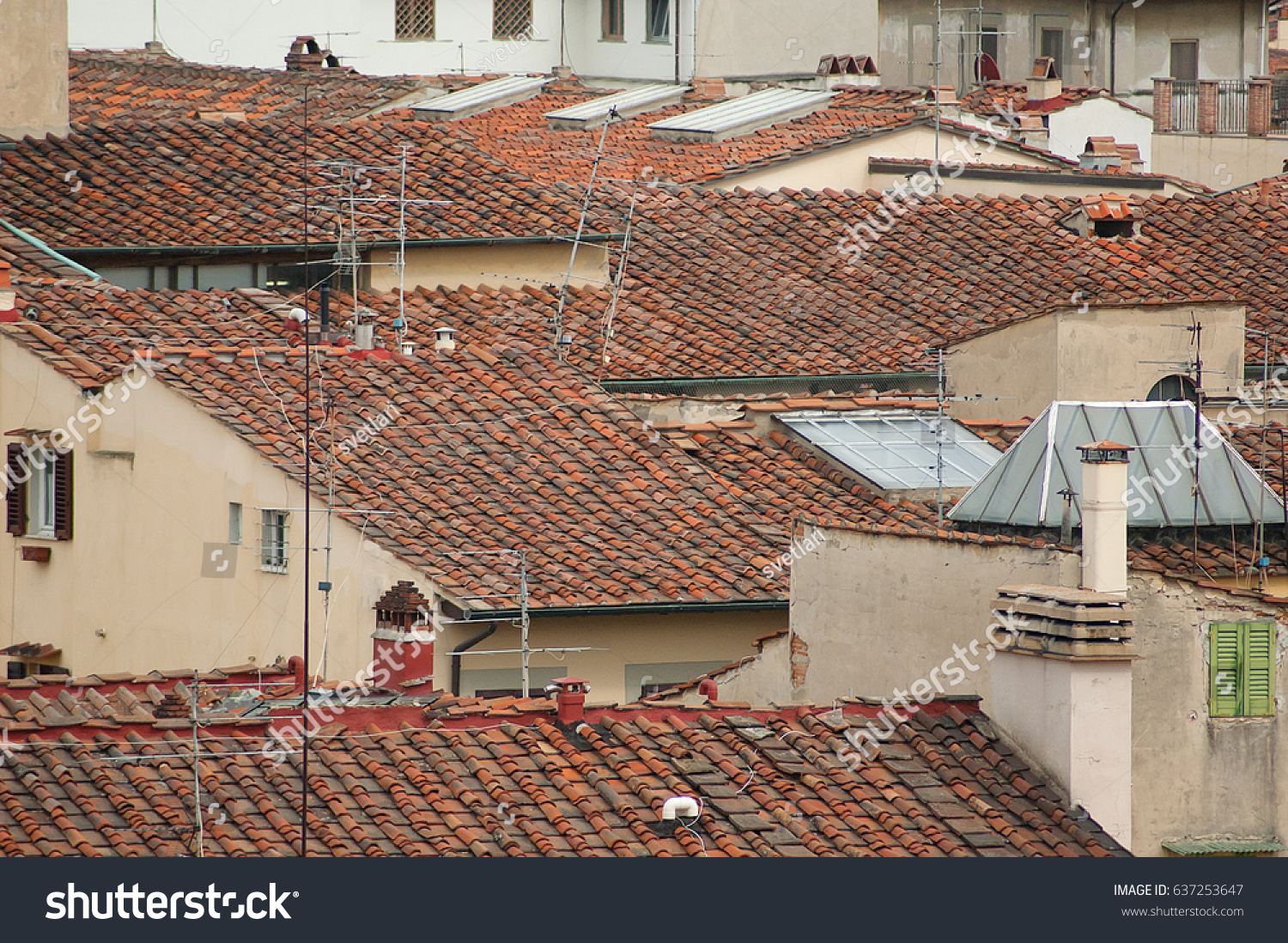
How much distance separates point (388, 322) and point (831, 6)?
23150mm

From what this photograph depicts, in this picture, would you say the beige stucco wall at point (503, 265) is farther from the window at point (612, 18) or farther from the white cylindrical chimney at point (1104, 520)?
the window at point (612, 18)

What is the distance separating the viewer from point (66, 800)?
14188mm

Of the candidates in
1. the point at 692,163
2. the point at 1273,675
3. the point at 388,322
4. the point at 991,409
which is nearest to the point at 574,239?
the point at 388,322

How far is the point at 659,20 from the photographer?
170 feet

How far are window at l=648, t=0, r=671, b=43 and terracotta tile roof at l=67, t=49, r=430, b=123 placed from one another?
5.83m

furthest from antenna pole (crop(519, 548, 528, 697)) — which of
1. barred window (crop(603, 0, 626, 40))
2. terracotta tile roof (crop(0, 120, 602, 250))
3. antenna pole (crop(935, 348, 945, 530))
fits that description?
barred window (crop(603, 0, 626, 40))

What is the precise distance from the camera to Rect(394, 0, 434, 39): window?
52.8 metres

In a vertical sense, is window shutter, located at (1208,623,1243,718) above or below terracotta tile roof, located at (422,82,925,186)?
below

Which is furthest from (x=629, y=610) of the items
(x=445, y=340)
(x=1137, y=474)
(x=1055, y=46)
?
(x=1055, y=46)

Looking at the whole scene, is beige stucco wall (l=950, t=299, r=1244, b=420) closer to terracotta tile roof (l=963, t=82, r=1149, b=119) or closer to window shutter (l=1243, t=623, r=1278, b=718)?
window shutter (l=1243, t=623, r=1278, b=718)

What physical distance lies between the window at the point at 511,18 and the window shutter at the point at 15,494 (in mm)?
30772

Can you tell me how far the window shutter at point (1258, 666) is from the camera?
1628 cm

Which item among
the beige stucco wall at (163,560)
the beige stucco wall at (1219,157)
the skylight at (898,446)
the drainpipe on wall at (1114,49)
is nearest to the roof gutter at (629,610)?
the beige stucco wall at (163,560)

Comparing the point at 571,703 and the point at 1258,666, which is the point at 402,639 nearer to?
the point at 571,703
